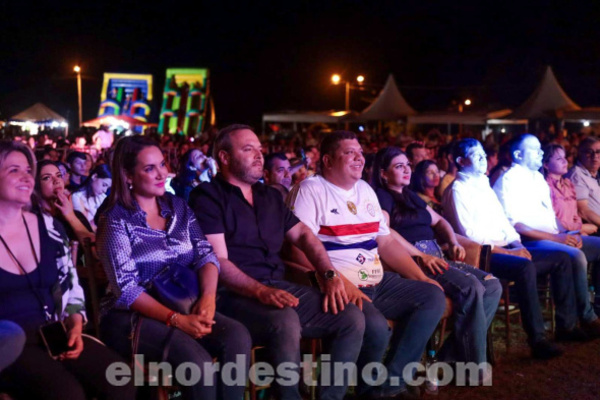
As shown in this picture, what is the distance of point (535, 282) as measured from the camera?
5094 mm

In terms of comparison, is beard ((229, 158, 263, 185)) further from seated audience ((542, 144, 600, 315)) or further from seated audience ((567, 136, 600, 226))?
seated audience ((567, 136, 600, 226))

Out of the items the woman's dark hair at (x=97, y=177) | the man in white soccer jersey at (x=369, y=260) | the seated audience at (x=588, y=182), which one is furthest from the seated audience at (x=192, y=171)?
the seated audience at (x=588, y=182)

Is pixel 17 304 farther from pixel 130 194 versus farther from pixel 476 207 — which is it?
pixel 476 207

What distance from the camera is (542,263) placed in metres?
5.42

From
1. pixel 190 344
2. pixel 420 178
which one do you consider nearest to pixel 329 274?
pixel 190 344

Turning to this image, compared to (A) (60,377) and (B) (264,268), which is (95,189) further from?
(A) (60,377)

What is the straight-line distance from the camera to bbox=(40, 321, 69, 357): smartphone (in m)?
2.83

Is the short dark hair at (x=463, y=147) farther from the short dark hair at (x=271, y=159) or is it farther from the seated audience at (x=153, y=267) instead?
the seated audience at (x=153, y=267)

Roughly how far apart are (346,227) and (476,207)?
159 centimetres

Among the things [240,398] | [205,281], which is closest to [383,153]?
[205,281]

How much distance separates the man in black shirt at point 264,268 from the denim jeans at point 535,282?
6.36 feet

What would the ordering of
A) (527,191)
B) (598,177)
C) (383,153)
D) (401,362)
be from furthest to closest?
(598,177)
(527,191)
(383,153)
(401,362)

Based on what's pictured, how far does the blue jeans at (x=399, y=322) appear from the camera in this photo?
3818 mm

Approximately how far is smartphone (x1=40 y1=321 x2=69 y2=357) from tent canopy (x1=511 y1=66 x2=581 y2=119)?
19.6 metres
